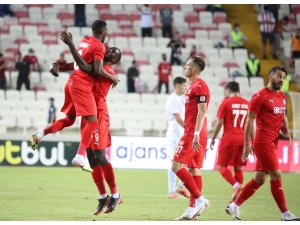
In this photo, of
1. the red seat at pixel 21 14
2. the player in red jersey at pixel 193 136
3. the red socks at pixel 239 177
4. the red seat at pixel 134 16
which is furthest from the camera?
the red seat at pixel 134 16

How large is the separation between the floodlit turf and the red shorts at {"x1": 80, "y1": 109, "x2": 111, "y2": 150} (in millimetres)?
1053

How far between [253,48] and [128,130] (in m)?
8.79

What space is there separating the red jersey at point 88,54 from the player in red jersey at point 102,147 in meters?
0.16

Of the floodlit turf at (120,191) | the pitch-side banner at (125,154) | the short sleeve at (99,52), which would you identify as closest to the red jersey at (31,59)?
the pitch-side banner at (125,154)

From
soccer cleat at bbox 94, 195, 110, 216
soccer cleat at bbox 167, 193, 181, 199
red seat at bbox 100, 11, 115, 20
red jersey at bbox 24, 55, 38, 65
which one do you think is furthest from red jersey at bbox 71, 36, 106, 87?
red seat at bbox 100, 11, 115, 20

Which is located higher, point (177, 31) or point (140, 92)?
point (177, 31)

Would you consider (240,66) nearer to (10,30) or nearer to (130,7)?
(130,7)

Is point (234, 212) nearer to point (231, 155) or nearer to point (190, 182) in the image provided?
point (190, 182)

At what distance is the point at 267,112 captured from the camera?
40.4ft

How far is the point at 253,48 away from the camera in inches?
1357

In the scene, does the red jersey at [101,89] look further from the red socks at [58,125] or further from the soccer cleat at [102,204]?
the soccer cleat at [102,204]

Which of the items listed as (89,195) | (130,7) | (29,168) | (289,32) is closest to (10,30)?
(130,7)

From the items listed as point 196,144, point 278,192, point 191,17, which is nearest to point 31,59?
point 191,17

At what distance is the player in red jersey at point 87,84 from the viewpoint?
12270 mm
